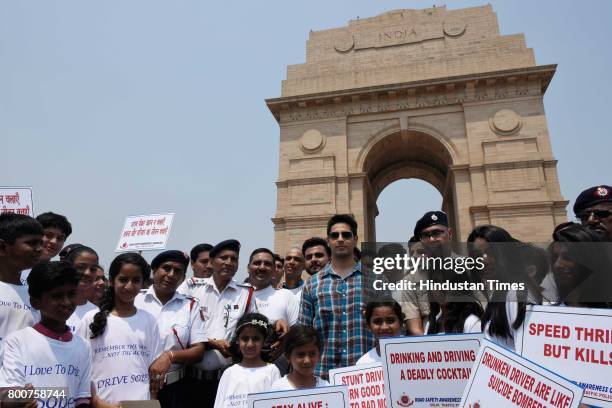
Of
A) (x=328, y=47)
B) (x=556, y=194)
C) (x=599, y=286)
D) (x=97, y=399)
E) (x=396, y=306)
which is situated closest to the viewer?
(x=599, y=286)

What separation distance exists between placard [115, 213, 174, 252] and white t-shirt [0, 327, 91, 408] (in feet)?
20.5

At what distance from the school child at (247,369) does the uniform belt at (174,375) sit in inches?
22.3

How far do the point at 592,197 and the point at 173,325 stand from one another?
4.13 m

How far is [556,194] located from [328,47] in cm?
1250

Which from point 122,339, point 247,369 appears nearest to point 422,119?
point 247,369

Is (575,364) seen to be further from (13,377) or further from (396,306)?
(13,377)

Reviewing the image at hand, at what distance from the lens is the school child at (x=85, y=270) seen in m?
4.20

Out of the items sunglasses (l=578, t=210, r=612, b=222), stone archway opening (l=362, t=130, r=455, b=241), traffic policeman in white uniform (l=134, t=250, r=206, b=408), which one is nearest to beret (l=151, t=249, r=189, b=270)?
traffic policeman in white uniform (l=134, t=250, r=206, b=408)

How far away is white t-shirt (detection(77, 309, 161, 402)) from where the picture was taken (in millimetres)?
3199

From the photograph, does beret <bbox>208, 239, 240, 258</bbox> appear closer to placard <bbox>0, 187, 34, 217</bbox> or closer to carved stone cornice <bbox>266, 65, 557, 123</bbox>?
placard <bbox>0, 187, 34, 217</bbox>

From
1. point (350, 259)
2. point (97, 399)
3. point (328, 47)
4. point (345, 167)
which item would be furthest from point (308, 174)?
point (97, 399)

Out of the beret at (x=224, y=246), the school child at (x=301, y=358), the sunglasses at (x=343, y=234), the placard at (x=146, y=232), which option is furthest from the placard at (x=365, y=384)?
the placard at (x=146, y=232)

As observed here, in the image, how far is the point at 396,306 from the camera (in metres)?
3.51

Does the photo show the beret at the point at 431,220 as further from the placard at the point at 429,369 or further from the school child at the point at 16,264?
the school child at the point at 16,264
